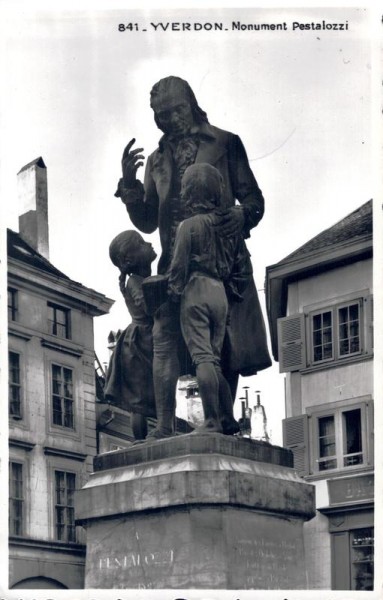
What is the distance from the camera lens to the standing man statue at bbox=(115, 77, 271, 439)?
46.9 ft

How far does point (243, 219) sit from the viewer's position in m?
14.4

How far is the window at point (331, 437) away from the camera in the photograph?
3447cm

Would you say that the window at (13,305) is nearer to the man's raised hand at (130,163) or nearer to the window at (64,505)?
the window at (64,505)

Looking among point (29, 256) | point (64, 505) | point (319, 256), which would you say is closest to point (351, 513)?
point (64, 505)

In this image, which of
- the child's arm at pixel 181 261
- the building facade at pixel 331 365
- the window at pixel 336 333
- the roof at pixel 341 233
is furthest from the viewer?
the roof at pixel 341 233

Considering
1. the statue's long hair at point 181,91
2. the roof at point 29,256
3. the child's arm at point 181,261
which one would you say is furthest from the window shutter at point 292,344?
the child's arm at point 181,261

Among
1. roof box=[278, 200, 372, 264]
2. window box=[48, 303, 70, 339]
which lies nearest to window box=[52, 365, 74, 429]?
window box=[48, 303, 70, 339]

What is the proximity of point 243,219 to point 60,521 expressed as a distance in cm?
2180

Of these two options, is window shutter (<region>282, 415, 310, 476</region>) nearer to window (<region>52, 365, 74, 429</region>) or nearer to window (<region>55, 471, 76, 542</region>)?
window (<region>52, 365, 74, 429</region>)

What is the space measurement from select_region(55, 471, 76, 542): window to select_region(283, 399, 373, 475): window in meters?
4.46

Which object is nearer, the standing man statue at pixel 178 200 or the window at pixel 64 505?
the standing man statue at pixel 178 200

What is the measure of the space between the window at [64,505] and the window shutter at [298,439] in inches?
177

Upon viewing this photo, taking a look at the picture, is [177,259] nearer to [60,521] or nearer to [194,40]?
[194,40]

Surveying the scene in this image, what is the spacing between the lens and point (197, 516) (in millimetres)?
13336
